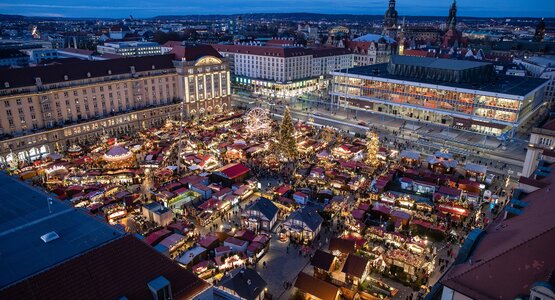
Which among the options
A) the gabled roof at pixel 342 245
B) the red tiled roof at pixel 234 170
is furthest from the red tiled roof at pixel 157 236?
the gabled roof at pixel 342 245

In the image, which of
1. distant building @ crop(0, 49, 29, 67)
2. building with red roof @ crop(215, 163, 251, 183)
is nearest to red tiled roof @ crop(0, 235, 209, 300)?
building with red roof @ crop(215, 163, 251, 183)

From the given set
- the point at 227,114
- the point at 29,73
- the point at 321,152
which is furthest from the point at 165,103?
the point at 321,152

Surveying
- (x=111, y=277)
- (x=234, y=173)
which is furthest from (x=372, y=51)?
(x=111, y=277)

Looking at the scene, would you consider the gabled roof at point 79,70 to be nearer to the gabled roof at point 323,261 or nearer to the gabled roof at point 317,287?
the gabled roof at point 323,261

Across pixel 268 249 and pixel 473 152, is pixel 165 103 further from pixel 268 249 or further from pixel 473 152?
pixel 473 152

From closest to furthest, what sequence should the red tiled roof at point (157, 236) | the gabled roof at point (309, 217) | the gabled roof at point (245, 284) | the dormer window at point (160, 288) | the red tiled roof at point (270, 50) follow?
the dormer window at point (160, 288) < the gabled roof at point (245, 284) < the red tiled roof at point (157, 236) < the gabled roof at point (309, 217) < the red tiled roof at point (270, 50)

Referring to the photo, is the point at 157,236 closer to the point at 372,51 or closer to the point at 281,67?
the point at 281,67

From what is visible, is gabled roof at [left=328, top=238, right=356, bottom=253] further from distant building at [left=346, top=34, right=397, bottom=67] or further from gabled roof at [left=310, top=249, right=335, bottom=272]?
distant building at [left=346, top=34, right=397, bottom=67]
